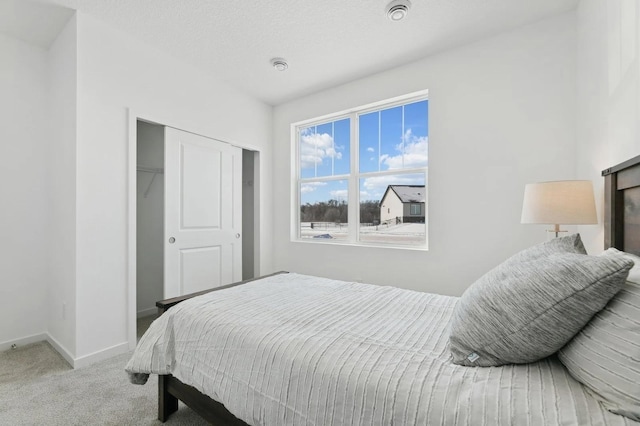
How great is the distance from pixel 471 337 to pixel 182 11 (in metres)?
2.83

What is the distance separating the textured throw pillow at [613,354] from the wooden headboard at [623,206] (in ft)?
2.29

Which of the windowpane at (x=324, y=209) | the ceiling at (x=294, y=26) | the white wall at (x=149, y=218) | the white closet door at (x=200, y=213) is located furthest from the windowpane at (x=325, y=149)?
the white wall at (x=149, y=218)

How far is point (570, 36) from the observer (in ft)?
7.30

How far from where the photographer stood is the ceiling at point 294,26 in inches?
85.4

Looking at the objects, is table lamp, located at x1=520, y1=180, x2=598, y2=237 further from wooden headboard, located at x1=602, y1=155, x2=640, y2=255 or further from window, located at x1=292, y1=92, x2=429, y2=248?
window, located at x1=292, y1=92, x2=429, y2=248

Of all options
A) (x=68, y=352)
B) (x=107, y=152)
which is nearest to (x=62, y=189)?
(x=107, y=152)

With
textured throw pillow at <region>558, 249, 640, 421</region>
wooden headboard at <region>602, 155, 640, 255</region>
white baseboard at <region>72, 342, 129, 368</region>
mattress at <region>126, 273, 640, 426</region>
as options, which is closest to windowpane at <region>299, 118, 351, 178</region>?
mattress at <region>126, 273, 640, 426</region>

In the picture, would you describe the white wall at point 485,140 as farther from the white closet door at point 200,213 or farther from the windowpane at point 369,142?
the white closet door at point 200,213

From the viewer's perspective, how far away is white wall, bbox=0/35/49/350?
253cm

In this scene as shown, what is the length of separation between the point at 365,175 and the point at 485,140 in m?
1.29

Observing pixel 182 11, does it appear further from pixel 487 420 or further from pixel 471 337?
pixel 487 420

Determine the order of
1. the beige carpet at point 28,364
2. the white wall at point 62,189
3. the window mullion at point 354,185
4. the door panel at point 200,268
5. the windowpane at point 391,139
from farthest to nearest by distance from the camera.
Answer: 1. the window mullion at point 354,185
2. the windowpane at point 391,139
3. the door panel at point 200,268
4. the white wall at point 62,189
5. the beige carpet at point 28,364

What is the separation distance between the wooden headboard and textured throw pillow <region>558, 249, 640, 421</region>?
70cm

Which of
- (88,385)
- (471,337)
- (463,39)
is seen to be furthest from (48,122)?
(463,39)
